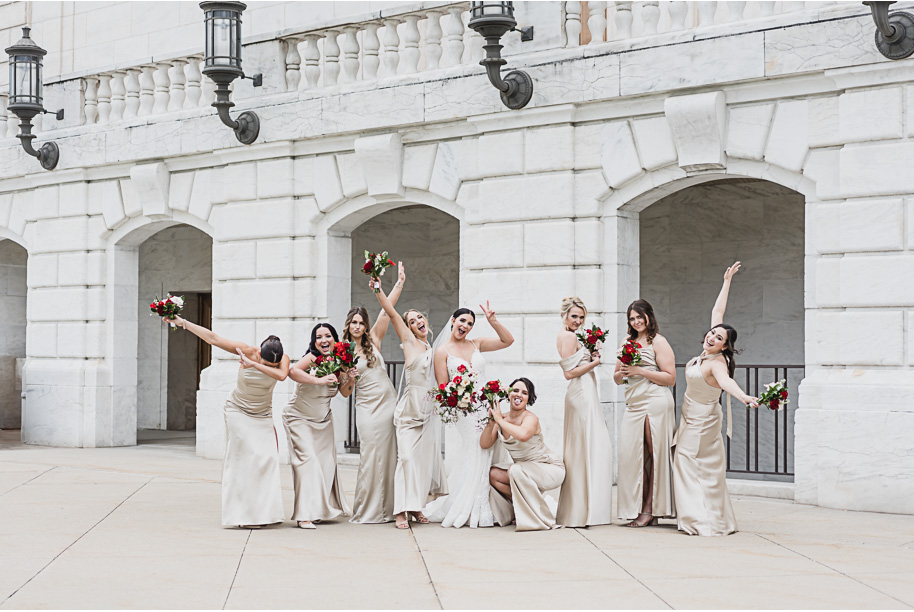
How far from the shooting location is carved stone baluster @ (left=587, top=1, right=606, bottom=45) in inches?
464

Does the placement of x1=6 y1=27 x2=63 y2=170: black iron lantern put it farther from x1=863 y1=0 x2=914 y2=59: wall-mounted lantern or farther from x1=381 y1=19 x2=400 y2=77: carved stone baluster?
x1=863 y1=0 x2=914 y2=59: wall-mounted lantern

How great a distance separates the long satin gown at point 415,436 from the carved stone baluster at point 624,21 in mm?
4324

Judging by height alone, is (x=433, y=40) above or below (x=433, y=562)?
above

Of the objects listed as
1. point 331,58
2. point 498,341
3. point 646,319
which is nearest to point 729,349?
point 646,319

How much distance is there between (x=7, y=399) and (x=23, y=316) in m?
1.65

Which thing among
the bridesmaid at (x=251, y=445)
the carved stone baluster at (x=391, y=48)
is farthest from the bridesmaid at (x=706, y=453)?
the carved stone baluster at (x=391, y=48)

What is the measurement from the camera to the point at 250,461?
29.4 feet

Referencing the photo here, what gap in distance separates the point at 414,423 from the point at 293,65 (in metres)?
6.49

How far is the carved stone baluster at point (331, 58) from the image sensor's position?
13.7m

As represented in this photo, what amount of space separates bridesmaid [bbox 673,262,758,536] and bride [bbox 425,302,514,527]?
156 centimetres

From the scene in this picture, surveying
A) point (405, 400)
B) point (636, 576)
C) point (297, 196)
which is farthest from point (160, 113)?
point (636, 576)

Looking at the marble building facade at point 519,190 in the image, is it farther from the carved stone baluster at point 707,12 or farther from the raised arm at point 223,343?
the raised arm at point 223,343

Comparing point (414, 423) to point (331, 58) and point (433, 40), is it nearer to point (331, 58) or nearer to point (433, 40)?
point (433, 40)

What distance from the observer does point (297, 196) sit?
46.0 feet
